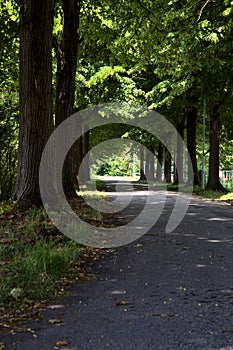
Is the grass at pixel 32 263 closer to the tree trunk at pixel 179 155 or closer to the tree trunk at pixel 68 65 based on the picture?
the tree trunk at pixel 68 65

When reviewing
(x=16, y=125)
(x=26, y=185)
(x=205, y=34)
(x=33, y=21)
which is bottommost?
(x=26, y=185)

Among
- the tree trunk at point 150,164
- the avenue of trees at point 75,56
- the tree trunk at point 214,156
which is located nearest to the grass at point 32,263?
the avenue of trees at point 75,56

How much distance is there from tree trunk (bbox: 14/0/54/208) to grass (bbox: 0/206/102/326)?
3.37 ft

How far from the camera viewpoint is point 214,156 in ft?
84.9

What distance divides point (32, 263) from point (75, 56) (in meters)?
10.7

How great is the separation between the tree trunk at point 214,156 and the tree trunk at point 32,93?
16.8 meters

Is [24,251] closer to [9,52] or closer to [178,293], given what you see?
[178,293]

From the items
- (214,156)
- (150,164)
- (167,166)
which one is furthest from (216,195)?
(150,164)

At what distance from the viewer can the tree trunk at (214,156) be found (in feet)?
83.8

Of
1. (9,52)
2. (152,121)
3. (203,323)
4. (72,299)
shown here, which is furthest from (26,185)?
(152,121)

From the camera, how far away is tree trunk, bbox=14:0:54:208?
10.0 metres

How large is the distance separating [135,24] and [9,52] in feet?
14.3

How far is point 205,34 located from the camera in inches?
640

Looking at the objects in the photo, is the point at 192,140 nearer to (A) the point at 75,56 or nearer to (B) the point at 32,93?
(A) the point at 75,56
